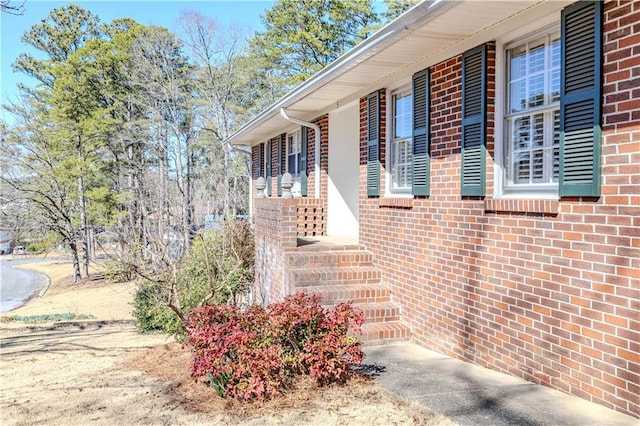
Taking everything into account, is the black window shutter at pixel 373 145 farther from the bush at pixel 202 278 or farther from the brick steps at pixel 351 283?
the bush at pixel 202 278

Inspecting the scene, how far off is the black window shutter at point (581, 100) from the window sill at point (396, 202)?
235 cm

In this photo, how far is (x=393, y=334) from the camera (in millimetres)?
5754

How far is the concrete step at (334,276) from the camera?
6297 millimetres

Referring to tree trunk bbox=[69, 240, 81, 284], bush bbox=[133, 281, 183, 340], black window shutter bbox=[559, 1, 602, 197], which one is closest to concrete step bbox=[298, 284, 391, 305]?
black window shutter bbox=[559, 1, 602, 197]

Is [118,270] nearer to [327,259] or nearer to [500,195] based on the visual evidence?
[327,259]

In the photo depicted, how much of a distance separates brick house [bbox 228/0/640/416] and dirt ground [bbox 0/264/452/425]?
130cm

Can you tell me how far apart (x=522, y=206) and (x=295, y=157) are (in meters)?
7.85

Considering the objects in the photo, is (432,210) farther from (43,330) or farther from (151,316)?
(43,330)

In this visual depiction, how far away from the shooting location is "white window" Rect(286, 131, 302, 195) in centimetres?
1124

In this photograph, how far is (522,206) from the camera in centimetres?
414

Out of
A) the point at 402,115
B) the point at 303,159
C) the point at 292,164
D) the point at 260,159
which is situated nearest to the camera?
the point at 402,115

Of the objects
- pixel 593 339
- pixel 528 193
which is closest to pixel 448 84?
pixel 528 193

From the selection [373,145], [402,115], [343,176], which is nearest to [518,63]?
[402,115]

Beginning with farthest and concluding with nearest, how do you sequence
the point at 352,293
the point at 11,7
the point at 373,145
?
the point at 373,145
the point at 352,293
the point at 11,7
